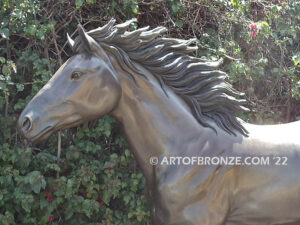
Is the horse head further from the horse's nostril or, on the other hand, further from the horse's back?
the horse's back

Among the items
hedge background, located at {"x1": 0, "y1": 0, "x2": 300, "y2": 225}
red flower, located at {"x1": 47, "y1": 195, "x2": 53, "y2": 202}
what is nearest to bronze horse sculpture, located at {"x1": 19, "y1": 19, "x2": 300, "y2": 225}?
hedge background, located at {"x1": 0, "y1": 0, "x2": 300, "y2": 225}

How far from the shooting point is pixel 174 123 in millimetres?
1788

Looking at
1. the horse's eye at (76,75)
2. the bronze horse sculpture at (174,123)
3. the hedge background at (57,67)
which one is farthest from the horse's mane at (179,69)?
the hedge background at (57,67)

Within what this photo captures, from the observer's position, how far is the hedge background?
263 centimetres

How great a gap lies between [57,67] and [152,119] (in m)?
1.36

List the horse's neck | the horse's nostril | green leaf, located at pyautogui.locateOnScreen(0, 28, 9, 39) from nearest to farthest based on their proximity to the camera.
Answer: the horse's nostril, the horse's neck, green leaf, located at pyautogui.locateOnScreen(0, 28, 9, 39)

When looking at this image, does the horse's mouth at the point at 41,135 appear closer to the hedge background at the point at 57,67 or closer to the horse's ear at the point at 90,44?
the horse's ear at the point at 90,44

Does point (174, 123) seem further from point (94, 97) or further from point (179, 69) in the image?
point (94, 97)

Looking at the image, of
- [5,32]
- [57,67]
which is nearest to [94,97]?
[5,32]

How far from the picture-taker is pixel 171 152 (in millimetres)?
1750

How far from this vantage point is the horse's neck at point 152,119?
177 centimetres

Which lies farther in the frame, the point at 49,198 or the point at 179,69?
the point at 49,198

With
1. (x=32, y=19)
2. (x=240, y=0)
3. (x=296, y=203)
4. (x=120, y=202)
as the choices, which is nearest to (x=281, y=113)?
(x=240, y=0)

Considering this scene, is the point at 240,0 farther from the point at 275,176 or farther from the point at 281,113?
the point at 275,176
